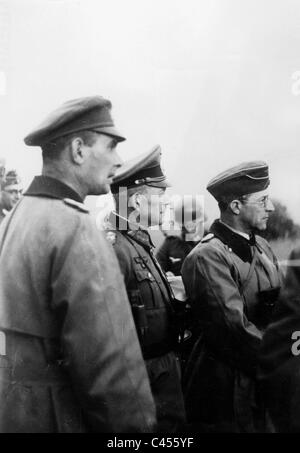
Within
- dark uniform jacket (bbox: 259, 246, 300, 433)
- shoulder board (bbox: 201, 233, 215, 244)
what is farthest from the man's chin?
shoulder board (bbox: 201, 233, 215, 244)

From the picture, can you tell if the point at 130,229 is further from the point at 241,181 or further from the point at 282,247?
the point at 282,247

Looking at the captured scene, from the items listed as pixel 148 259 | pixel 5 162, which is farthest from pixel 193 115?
pixel 5 162

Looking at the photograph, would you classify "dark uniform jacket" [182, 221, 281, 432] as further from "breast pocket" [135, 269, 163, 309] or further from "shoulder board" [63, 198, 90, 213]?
"shoulder board" [63, 198, 90, 213]

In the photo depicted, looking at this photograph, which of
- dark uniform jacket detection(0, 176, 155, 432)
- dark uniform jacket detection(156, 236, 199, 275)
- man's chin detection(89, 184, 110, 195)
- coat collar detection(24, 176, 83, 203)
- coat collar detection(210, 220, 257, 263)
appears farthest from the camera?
dark uniform jacket detection(156, 236, 199, 275)

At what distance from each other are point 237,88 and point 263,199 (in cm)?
52

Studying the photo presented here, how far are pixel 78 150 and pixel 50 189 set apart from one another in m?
0.17

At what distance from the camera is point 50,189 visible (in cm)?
135

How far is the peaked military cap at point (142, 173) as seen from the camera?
1997 mm

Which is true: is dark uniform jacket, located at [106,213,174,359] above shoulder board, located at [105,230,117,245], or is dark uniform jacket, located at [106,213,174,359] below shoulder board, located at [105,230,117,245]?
below

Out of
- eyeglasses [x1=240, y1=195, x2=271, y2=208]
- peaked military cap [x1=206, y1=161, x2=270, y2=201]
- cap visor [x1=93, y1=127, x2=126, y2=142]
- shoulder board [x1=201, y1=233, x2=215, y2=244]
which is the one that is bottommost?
shoulder board [x1=201, y1=233, x2=215, y2=244]

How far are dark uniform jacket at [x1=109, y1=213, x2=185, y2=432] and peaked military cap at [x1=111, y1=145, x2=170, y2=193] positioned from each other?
25cm

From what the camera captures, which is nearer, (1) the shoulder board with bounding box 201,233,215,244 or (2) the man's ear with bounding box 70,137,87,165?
(2) the man's ear with bounding box 70,137,87,165

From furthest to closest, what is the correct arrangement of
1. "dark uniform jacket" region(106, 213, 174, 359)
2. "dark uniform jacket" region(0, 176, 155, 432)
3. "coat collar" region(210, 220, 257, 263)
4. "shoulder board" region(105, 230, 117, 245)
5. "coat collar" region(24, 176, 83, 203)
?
"coat collar" region(210, 220, 257, 263)
"shoulder board" region(105, 230, 117, 245)
"dark uniform jacket" region(106, 213, 174, 359)
"coat collar" region(24, 176, 83, 203)
"dark uniform jacket" region(0, 176, 155, 432)

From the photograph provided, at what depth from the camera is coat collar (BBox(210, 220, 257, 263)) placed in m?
2.11
